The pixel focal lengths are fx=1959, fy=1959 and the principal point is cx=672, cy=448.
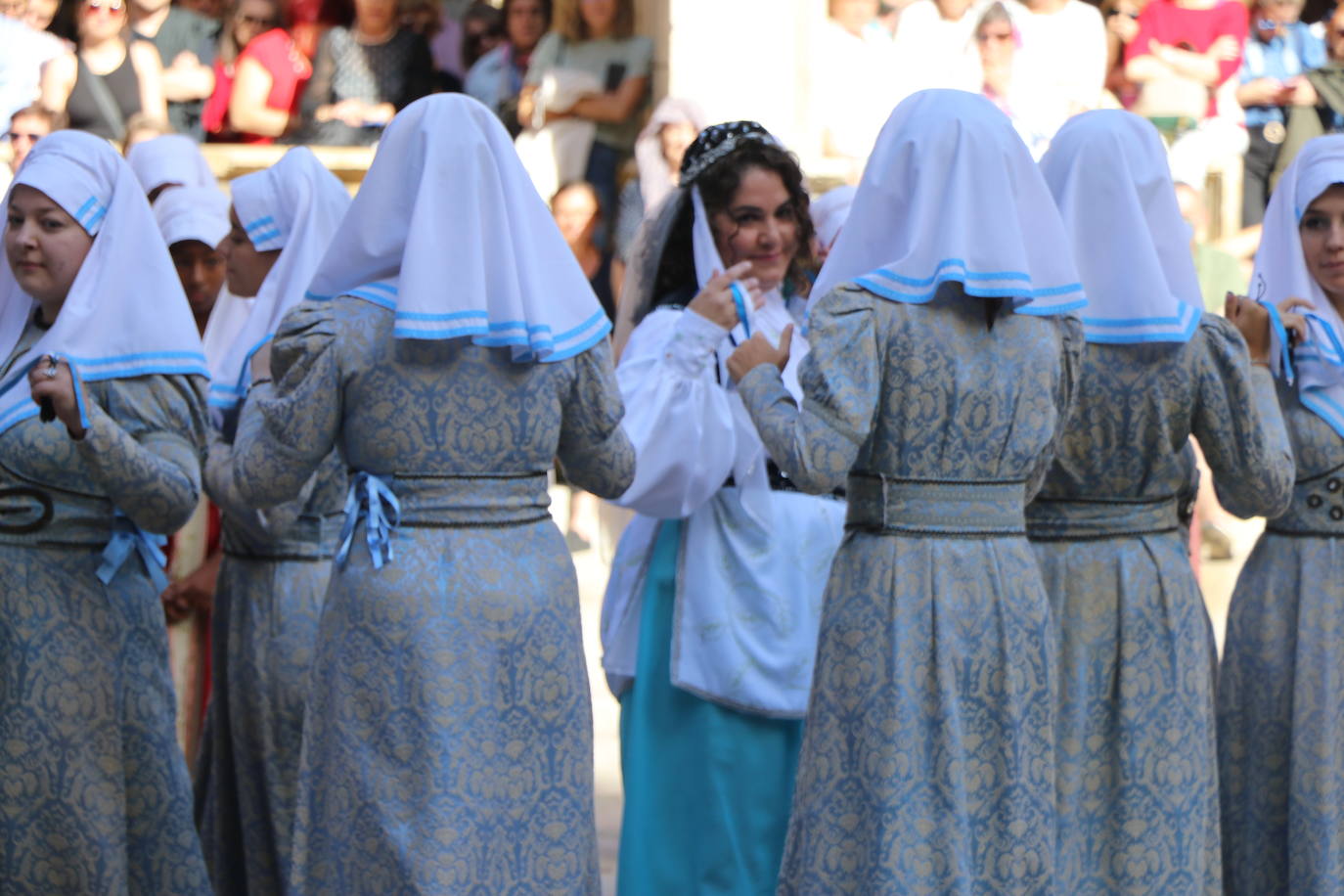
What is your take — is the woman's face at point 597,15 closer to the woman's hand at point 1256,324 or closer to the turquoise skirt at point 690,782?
the turquoise skirt at point 690,782

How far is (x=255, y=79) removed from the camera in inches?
412

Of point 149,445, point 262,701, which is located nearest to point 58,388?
point 149,445

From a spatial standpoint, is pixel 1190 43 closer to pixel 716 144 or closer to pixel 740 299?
pixel 716 144

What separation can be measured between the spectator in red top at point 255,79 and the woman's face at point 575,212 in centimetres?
157

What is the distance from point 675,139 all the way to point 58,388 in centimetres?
551

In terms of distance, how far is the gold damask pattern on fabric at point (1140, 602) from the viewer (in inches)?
155

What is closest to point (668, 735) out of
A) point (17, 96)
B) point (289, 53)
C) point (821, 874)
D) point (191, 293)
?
point (821, 874)

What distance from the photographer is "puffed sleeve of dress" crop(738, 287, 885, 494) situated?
3.49 m

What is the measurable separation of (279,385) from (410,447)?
27 centimetres

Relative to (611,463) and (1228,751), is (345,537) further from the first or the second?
(1228,751)

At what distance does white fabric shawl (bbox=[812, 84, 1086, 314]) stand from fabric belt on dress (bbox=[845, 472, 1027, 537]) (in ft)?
1.12

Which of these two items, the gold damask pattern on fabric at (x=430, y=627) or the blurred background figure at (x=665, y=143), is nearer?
the gold damask pattern on fabric at (x=430, y=627)

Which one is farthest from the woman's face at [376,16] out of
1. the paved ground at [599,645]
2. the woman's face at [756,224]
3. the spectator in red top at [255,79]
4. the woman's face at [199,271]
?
the woman's face at [756,224]

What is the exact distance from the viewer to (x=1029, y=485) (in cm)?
383
